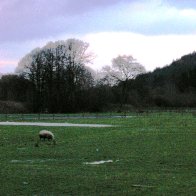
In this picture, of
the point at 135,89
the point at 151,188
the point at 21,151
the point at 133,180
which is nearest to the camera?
the point at 151,188

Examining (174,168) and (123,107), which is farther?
(123,107)

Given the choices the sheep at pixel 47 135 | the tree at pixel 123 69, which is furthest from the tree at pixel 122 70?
the sheep at pixel 47 135

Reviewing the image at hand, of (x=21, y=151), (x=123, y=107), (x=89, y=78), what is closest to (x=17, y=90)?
(x=89, y=78)

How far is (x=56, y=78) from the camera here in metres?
119

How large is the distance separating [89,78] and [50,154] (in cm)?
10316

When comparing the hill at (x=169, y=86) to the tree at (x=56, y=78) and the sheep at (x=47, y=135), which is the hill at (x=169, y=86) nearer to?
the tree at (x=56, y=78)

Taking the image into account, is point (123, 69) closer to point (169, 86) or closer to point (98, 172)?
point (169, 86)

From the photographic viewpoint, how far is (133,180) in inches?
537

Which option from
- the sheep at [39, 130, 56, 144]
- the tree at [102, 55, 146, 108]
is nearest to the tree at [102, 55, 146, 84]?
the tree at [102, 55, 146, 108]

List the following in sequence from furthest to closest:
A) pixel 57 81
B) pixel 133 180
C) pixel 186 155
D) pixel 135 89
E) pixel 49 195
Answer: pixel 135 89 < pixel 57 81 < pixel 186 155 < pixel 133 180 < pixel 49 195

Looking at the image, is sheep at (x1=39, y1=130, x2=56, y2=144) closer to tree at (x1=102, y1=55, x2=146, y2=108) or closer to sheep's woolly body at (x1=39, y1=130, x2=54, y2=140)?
sheep's woolly body at (x1=39, y1=130, x2=54, y2=140)

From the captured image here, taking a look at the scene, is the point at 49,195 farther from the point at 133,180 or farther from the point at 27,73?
the point at 27,73

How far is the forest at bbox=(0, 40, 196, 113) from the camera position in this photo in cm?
11500

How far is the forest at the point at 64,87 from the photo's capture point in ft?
377
